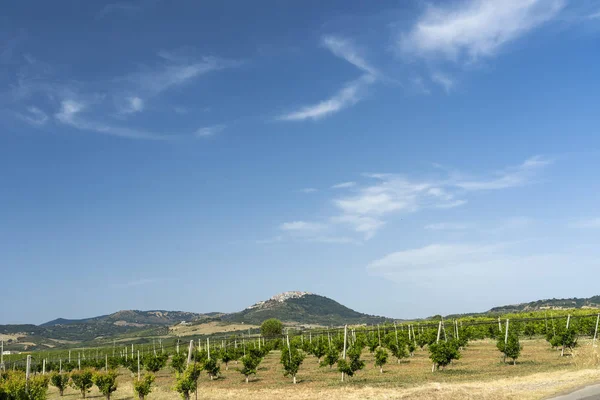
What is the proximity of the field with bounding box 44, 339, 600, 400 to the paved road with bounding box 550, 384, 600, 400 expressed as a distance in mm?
1468

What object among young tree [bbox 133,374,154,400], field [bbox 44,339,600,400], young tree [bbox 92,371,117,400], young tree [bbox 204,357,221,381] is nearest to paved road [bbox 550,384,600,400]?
field [bbox 44,339,600,400]

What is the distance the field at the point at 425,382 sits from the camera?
94.3ft

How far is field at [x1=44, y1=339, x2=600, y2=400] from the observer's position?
2873cm

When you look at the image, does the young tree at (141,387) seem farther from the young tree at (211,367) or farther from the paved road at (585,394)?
the paved road at (585,394)

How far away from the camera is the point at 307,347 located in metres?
64.9

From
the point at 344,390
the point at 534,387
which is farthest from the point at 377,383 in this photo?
the point at 534,387

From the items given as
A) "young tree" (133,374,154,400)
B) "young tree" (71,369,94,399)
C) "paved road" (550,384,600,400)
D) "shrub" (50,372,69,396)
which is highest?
"paved road" (550,384,600,400)

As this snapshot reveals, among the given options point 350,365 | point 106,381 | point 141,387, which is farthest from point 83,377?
point 350,365

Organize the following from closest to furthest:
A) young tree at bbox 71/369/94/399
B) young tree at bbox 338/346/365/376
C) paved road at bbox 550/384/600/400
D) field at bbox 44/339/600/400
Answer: paved road at bbox 550/384/600/400 → field at bbox 44/339/600/400 → young tree at bbox 338/346/365/376 → young tree at bbox 71/369/94/399

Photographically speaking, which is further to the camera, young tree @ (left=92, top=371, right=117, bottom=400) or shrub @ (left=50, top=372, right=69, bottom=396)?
shrub @ (left=50, top=372, right=69, bottom=396)

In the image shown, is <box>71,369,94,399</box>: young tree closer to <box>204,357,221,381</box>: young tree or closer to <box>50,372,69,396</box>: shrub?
<box>50,372,69,396</box>: shrub

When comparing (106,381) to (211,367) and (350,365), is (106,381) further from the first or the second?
(350,365)

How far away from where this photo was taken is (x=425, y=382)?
3516 centimetres

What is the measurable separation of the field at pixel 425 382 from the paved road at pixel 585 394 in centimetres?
147
